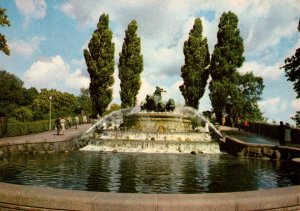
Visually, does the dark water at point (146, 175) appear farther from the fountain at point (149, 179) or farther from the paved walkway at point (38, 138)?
the paved walkway at point (38, 138)

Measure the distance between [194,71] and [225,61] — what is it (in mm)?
4485

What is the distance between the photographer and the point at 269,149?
1897 centimetres

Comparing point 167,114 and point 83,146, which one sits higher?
point 167,114

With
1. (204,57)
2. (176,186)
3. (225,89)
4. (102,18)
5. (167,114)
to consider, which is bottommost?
(176,186)

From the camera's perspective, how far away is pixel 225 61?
47.6 metres

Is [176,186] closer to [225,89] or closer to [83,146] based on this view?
[83,146]

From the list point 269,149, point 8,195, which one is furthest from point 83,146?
point 8,195

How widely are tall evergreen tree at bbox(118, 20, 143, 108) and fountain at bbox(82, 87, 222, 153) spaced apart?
16036 mm

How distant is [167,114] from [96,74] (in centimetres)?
2048

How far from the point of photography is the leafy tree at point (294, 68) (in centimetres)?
2748

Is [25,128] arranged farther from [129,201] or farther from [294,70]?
[129,201]

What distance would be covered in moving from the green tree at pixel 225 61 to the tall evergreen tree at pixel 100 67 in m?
14.2

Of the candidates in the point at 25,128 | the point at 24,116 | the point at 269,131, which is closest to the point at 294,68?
the point at 269,131

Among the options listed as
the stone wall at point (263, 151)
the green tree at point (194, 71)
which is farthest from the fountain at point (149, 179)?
the green tree at point (194, 71)
